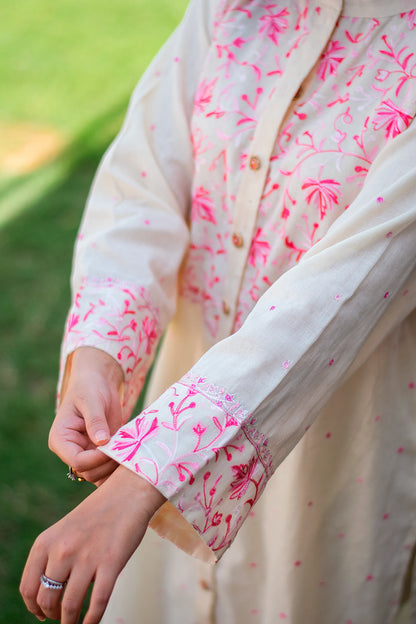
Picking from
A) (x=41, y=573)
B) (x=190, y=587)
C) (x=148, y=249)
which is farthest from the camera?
(x=190, y=587)

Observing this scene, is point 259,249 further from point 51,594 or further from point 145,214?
point 51,594

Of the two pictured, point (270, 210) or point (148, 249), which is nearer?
point (270, 210)

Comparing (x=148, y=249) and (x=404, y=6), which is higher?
(x=404, y=6)

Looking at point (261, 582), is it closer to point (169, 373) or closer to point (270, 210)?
point (169, 373)

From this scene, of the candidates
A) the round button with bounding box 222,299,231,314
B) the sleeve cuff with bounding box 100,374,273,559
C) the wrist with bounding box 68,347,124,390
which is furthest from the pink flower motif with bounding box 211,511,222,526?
the round button with bounding box 222,299,231,314

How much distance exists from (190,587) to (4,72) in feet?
14.0

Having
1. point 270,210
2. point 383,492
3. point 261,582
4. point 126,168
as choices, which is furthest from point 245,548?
point 126,168

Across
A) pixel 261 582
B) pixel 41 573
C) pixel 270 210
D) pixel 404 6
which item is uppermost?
pixel 404 6

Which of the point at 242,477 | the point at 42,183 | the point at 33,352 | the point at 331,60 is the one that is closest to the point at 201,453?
the point at 242,477

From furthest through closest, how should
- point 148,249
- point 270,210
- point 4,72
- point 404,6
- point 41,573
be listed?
1. point 4,72
2. point 148,249
3. point 270,210
4. point 404,6
5. point 41,573

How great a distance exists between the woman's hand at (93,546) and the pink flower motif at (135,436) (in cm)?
3

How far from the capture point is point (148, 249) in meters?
1.11

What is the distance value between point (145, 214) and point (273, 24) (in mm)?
365

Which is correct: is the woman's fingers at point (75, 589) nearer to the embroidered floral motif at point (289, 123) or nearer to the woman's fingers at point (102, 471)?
the woman's fingers at point (102, 471)
